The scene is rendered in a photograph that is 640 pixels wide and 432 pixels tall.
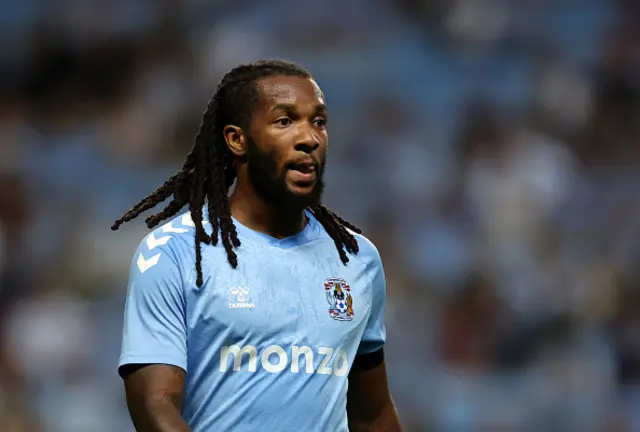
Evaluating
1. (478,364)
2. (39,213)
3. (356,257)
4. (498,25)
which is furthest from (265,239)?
(498,25)

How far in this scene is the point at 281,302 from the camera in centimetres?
336

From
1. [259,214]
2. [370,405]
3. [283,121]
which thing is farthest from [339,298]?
[283,121]

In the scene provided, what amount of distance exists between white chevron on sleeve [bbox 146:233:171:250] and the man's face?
0.35m

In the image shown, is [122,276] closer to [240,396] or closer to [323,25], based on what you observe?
[323,25]

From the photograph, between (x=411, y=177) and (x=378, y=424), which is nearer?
(x=378, y=424)

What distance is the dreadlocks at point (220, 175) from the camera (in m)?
3.49

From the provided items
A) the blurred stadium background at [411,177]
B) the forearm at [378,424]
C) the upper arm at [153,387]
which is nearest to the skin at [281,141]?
the upper arm at [153,387]

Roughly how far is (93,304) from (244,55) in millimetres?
2082

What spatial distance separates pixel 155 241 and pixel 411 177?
180 inches

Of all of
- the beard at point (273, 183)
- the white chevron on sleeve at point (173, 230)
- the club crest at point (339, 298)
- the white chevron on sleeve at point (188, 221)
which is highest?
the beard at point (273, 183)

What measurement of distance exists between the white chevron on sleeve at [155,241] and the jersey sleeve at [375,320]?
2.38ft

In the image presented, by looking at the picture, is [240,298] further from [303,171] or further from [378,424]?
[378,424]

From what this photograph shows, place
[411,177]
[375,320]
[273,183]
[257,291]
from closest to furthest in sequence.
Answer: [257,291] → [273,183] → [375,320] → [411,177]

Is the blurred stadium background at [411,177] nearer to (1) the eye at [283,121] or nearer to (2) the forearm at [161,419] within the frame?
(1) the eye at [283,121]
